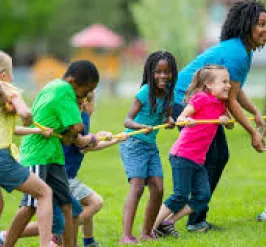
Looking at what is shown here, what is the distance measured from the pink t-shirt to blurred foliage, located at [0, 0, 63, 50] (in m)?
51.1

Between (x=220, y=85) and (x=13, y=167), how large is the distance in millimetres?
2273

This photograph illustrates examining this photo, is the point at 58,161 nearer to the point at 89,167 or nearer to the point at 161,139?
the point at 89,167

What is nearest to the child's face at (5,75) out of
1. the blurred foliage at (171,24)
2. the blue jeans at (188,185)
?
the blue jeans at (188,185)

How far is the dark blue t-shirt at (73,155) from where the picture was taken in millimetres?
7164

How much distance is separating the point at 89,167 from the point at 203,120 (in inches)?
337

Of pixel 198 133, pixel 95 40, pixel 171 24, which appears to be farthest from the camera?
pixel 95 40

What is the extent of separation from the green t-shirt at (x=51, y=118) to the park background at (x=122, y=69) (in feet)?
4.81

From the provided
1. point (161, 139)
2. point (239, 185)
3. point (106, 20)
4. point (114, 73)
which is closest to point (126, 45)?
point (106, 20)

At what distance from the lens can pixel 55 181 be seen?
6754 mm

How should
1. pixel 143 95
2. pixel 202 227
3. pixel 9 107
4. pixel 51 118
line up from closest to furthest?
pixel 9 107 < pixel 51 118 < pixel 143 95 < pixel 202 227

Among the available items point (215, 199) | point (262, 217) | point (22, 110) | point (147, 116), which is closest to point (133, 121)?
point (147, 116)

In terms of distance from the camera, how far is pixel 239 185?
11953mm

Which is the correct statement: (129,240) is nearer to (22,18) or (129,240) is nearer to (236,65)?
(236,65)

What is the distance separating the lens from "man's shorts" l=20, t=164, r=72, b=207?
261 inches
